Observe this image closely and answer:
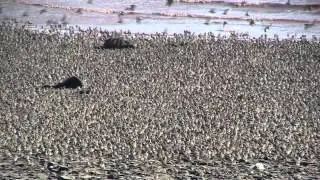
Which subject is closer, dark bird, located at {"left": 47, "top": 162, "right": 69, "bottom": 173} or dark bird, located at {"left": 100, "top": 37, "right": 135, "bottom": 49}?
dark bird, located at {"left": 47, "top": 162, "right": 69, "bottom": 173}

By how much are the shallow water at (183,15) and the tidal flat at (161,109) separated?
3.60 meters

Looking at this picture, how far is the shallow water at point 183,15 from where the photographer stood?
22094 mm

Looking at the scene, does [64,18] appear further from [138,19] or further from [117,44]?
[117,44]

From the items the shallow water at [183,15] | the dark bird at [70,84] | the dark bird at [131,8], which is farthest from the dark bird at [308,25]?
the dark bird at [70,84]

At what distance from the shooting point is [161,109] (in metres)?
11.4

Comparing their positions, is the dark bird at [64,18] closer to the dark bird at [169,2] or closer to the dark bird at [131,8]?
the dark bird at [131,8]

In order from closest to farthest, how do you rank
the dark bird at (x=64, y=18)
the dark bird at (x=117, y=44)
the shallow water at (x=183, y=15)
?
the dark bird at (x=117, y=44) < the shallow water at (x=183, y=15) < the dark bird at (x=64, y=18)

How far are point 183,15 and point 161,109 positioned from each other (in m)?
15.0

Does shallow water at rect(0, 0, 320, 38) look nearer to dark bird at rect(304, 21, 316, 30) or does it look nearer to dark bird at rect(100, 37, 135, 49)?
dark bird at rect(304, 21, 316, 30)

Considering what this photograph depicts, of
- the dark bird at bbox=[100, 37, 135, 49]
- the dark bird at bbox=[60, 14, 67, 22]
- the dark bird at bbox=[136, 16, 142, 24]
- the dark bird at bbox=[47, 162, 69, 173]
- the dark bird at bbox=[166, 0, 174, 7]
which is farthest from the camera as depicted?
the dark bird at bbox=[166, 0, 174, 7]

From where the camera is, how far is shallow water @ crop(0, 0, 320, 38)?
72.5 feet

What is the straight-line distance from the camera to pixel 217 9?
27.9m

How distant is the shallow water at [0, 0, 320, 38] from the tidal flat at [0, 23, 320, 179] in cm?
360


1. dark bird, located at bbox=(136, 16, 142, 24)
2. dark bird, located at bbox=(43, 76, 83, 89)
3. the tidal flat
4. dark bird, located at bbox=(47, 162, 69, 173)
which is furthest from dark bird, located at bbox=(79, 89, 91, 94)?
dark bird, located at bbox=(136, 16, 142, 24)
